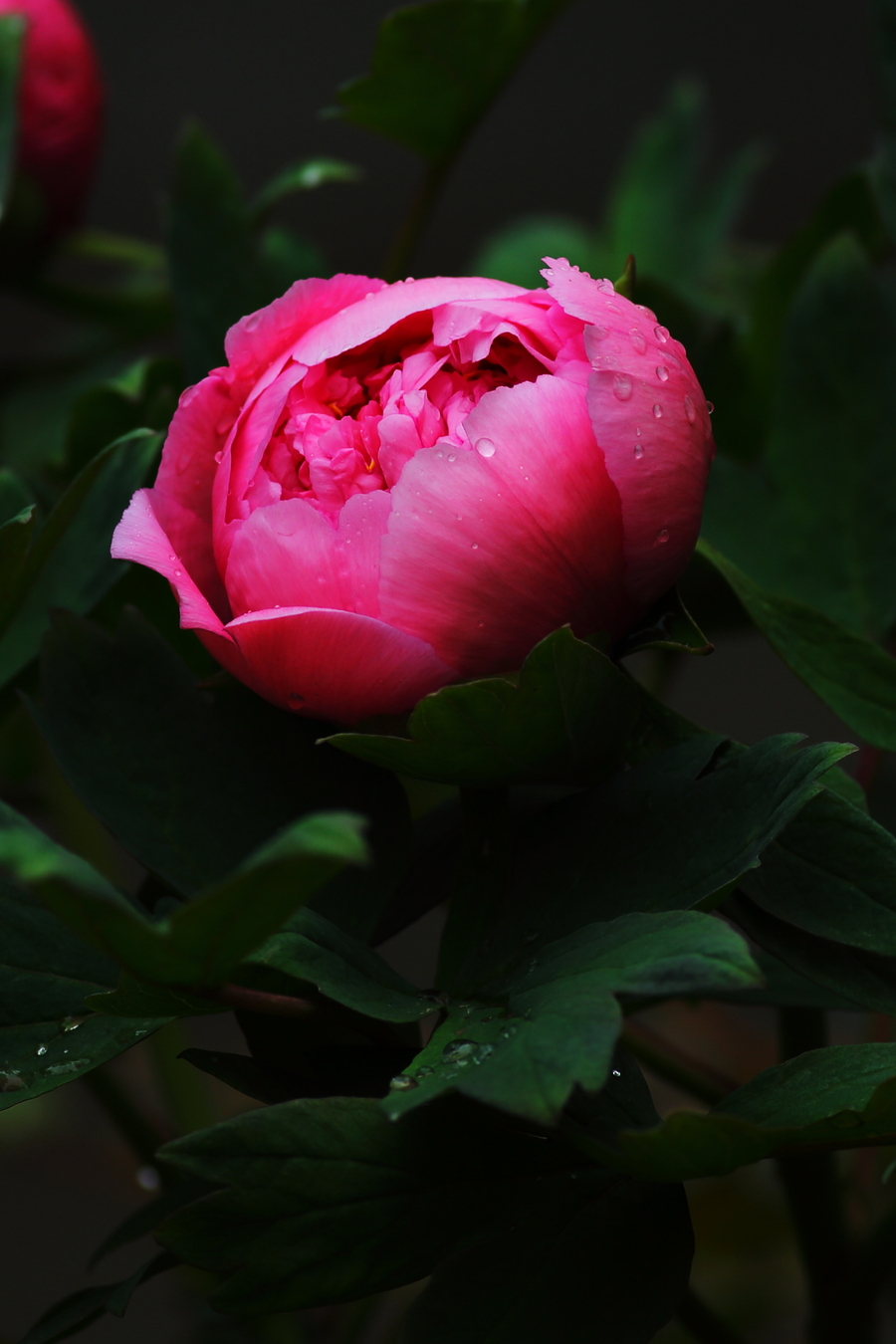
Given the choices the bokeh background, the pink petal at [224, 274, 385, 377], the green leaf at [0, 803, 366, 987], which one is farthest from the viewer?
the bokeh background

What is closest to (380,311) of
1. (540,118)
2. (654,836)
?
(654,836)

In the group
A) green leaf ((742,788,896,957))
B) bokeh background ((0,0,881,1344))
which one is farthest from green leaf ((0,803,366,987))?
bokeh background ((0,0,881,1344))

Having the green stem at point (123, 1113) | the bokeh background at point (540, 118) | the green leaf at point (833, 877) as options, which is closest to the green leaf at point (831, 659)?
the green leaf at point (833, 877)

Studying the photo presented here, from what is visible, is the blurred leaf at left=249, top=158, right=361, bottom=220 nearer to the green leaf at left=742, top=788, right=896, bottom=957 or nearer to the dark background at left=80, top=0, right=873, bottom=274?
the green leaf at left=742, top=788, right=896, bottom=957

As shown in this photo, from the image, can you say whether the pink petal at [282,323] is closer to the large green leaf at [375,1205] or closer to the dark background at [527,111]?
the large green leaf at [375,1205]

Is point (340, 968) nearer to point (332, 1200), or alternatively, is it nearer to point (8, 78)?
point (332, 1200)
